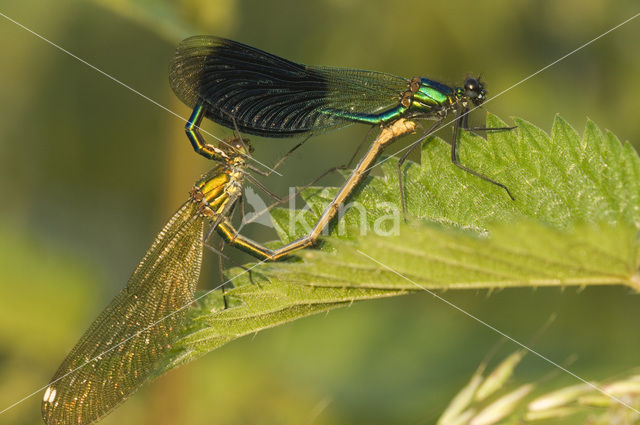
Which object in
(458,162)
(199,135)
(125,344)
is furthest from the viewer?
(199,135)

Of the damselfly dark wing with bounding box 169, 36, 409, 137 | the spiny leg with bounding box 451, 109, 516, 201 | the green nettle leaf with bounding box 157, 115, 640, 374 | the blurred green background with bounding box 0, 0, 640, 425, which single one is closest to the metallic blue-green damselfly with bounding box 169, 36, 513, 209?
the damselfly dark wing with bounding box 169, 36, 409, 137

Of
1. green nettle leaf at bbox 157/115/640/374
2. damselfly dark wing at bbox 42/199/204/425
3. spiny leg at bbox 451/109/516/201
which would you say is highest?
spiny leg at bbox 451/109/516/201

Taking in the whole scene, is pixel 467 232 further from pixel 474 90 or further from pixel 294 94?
pixel 294 94

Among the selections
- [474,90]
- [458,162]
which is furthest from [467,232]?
[474,90]

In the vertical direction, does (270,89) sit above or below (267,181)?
above

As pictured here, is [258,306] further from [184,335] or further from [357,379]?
[357,379]

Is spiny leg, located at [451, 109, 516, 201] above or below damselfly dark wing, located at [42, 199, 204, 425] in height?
above

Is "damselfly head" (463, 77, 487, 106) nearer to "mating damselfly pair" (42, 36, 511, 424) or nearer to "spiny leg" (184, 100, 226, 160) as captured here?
"mating damselfly pair" (42, 36, 511, 424)

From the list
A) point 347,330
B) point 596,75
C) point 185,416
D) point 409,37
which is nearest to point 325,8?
point 409,37
